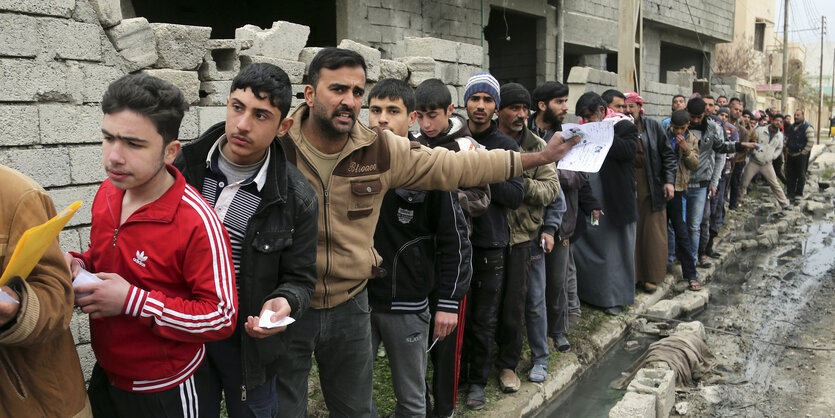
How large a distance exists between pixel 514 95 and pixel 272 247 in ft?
9.89

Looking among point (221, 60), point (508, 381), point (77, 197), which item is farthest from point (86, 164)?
point (508, 381)

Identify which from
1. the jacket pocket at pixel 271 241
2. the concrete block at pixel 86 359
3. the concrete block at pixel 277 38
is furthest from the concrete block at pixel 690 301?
the jacket pocket at pixel 271 241

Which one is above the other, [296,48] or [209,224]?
[296,48]

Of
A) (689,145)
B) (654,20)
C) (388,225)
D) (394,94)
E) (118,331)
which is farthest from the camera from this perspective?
(654,20)

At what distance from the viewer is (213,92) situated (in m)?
4.86

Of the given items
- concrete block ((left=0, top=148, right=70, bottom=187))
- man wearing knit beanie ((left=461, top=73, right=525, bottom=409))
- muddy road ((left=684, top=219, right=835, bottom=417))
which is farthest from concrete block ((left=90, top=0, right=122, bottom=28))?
muddy road ((left=684, top=219, right=835, bottom=417))

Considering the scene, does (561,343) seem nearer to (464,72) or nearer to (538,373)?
(538,373)

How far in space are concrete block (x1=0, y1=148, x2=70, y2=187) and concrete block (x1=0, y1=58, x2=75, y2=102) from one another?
0.99 ft

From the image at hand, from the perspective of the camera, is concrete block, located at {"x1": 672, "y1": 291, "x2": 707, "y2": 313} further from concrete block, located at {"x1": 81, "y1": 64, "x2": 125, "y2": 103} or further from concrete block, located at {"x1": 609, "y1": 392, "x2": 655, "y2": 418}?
concrete block, located at {"x1": 81, "y1": 64, "x2": 125, "y2": 103}

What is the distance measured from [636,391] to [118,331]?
12.3ft

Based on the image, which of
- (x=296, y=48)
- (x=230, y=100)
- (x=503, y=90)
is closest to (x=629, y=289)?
(x=503, y=90)

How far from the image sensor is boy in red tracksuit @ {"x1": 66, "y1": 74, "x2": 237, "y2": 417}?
78.6 inches

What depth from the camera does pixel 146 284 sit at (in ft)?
6.68

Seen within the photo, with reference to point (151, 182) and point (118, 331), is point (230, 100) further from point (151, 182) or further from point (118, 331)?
point (118, 331)
